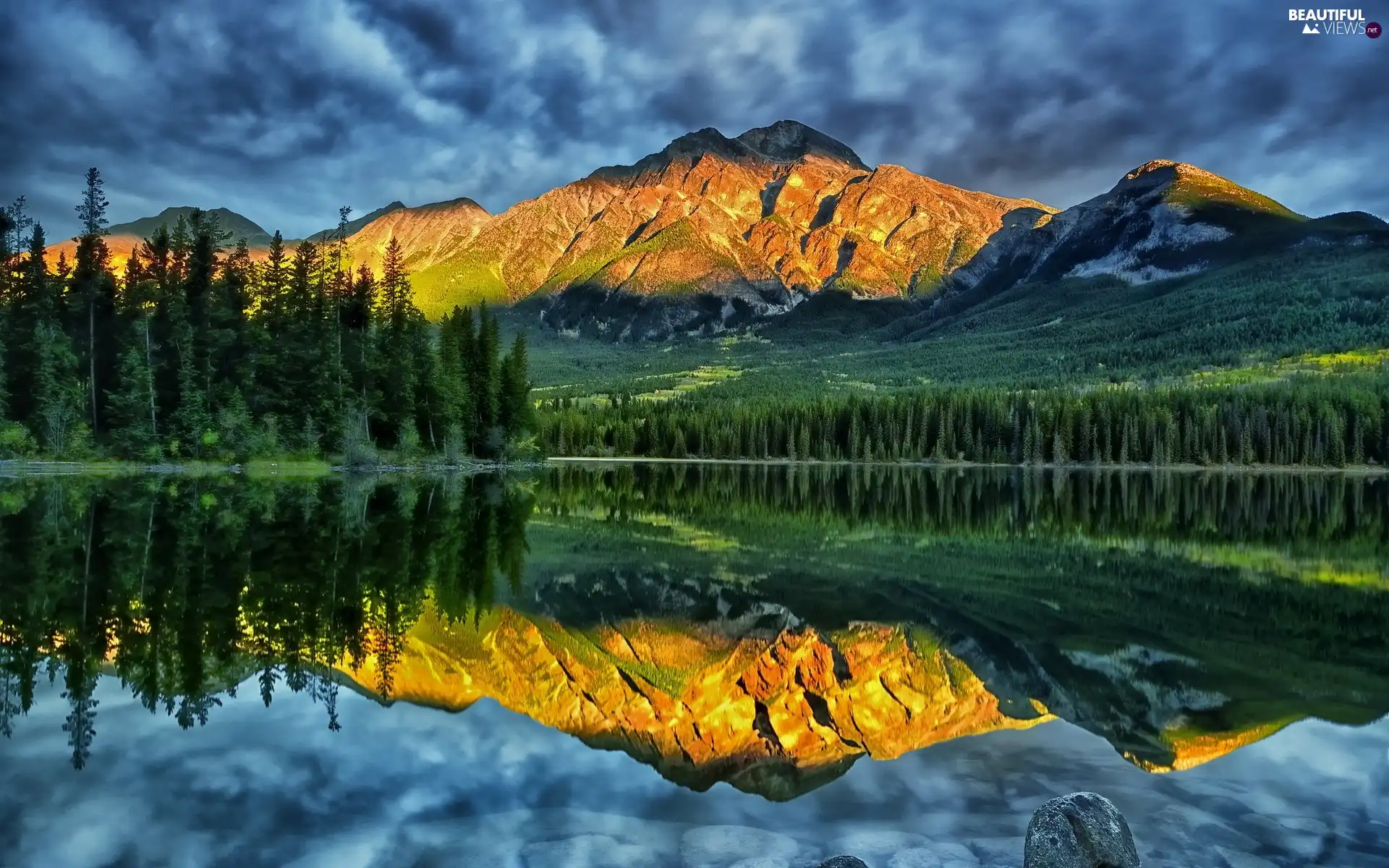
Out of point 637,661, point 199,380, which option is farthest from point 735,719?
point 199,380

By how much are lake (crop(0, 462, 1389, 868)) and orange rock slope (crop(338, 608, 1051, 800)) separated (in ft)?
0.27

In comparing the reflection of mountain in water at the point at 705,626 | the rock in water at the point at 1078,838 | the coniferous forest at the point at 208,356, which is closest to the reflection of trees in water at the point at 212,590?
the reflection of mountain in water at the point at 705,626

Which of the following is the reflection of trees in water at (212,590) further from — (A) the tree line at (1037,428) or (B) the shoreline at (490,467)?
(A) the tree line at (1037,428)

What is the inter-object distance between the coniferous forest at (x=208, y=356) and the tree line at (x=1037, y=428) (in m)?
63.3

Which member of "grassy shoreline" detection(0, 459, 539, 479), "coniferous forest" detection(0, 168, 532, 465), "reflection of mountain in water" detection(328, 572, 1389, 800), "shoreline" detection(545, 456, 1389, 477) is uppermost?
"coniferous forest" detection(0, 168, 532, 465)

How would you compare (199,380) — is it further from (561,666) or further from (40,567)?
(561,666)

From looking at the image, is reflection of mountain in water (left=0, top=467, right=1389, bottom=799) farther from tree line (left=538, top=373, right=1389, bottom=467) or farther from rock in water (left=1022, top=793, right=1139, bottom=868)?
tree line (left=538, top=373, right=1389, bottom=467)

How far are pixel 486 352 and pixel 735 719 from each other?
79261 mm

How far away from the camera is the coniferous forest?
6016cm

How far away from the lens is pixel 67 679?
509 inches

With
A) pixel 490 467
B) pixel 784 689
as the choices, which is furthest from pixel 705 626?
pixel 490 467

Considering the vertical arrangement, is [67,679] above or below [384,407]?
below

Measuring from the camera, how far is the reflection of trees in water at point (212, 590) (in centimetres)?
1343

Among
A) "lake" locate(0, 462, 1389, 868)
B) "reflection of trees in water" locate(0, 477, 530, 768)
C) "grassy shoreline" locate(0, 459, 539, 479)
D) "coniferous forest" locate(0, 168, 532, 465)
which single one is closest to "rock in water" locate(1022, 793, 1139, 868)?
"lake" locate(0, 462, 1389, 868)
